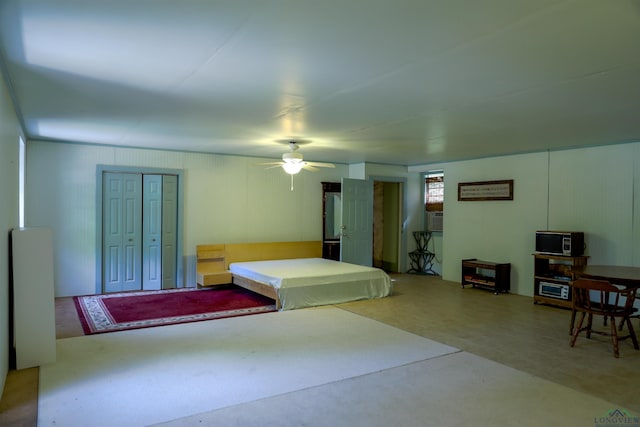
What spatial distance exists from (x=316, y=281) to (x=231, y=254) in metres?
2.12

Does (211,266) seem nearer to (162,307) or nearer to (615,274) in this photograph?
(162,307)

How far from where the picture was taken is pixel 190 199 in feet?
23.0

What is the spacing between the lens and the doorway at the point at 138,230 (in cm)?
637

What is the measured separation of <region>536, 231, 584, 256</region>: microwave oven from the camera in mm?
5613

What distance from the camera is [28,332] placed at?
11.0 ft

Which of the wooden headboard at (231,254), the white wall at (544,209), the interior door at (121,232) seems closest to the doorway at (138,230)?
the interior door at (121,232)

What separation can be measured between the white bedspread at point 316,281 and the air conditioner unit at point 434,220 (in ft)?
9.55

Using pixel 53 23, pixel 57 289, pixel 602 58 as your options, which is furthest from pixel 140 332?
pixel 602 58

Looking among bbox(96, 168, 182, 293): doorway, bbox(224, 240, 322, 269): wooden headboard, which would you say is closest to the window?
bbox(224, 240, 322, 269): wooden headboard

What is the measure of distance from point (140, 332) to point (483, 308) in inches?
166

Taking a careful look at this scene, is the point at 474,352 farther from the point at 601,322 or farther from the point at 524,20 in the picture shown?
the point at 524,20

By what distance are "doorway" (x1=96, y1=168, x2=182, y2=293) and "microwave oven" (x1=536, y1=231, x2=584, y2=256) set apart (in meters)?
5.50

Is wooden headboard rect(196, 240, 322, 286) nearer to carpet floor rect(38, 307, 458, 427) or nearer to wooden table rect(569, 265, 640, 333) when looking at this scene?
carpet floor rect(38, 307, 458, 427)

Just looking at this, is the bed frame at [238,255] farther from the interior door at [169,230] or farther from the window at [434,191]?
the window at [434,191]
